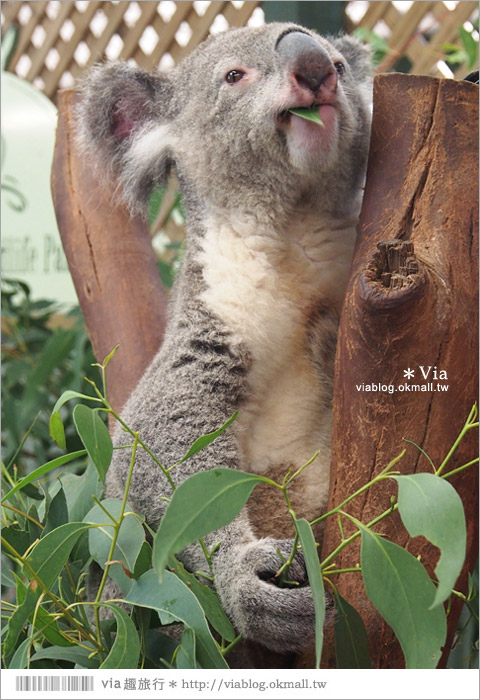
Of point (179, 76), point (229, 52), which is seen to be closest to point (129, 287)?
point (179, 76)

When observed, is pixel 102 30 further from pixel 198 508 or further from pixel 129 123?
pixel 198 508

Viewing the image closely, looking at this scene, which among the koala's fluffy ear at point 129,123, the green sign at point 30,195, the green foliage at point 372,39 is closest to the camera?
the koala's fluffy ear at point 129,123

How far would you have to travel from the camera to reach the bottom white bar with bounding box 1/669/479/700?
97 cm

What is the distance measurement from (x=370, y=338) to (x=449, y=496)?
0.29 m

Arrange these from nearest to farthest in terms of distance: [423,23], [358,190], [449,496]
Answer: [449,496] < [358,190] < [423,23]

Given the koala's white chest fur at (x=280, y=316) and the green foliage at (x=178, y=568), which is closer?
the green foliage at (x=178, y=568)

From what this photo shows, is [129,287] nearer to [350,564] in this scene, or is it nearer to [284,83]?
[284,83]

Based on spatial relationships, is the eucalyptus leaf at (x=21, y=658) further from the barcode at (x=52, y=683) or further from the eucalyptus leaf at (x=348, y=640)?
the eucalyptus leaf at (x=348, y=640)

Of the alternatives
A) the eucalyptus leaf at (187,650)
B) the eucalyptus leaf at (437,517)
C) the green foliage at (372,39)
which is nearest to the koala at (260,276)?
the eucalyptus leaf at (187,650)

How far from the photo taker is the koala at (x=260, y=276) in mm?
1267

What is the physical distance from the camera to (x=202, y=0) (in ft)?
5.08

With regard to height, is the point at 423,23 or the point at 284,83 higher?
the point at 423,23

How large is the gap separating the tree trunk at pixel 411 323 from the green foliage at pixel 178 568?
37 mm

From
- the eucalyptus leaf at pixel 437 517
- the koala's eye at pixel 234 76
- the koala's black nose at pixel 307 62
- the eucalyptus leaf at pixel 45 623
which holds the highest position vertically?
the koala's black nose at pixel 307 62
